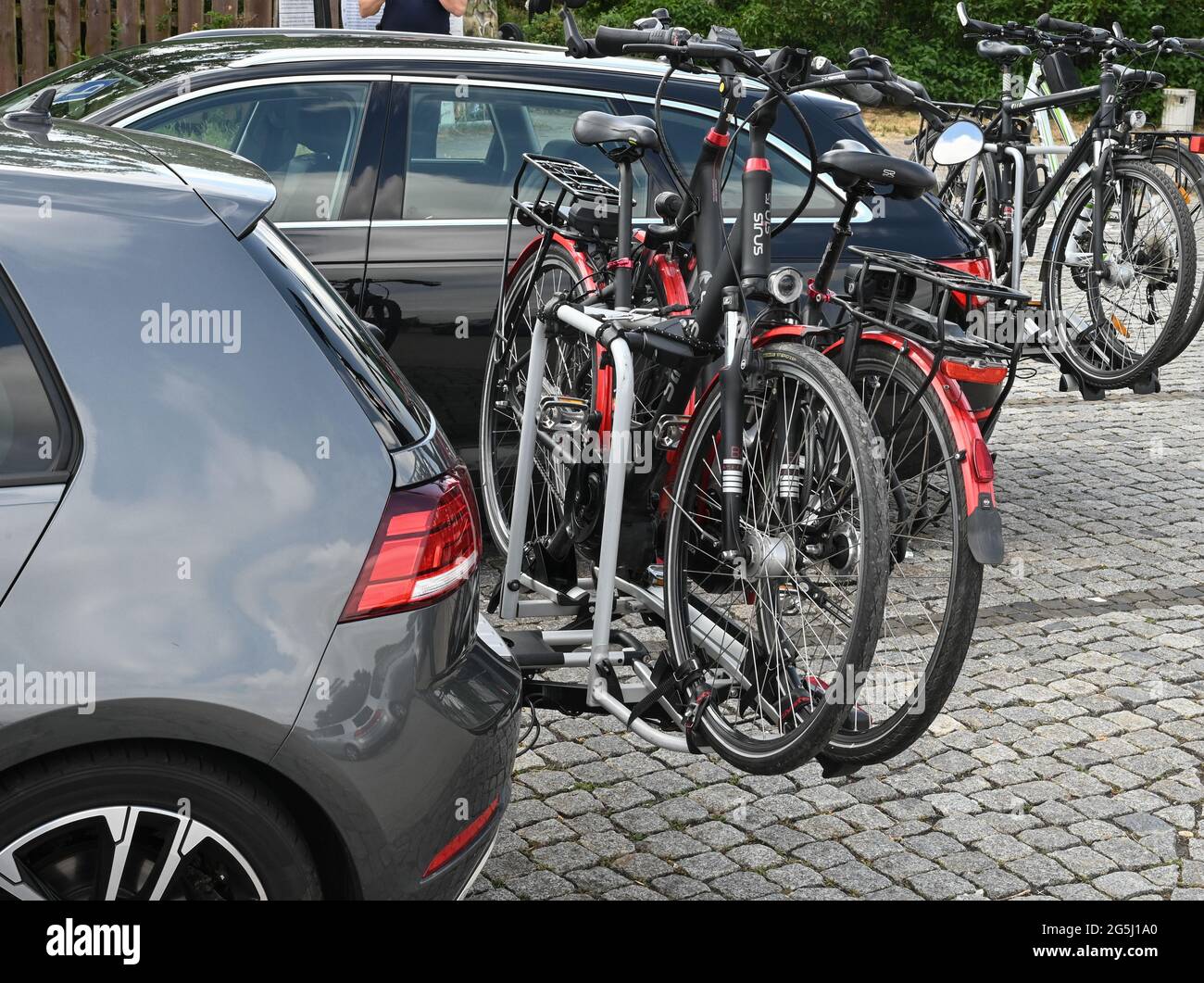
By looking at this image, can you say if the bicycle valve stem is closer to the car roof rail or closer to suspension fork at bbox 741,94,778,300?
suspension fork at bbox 741,94,778,300

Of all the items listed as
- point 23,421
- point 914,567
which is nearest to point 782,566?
point 914,567

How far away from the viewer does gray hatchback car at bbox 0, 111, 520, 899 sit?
2.53 m

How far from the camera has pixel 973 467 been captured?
3.35 metres

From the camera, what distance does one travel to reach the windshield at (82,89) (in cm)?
560

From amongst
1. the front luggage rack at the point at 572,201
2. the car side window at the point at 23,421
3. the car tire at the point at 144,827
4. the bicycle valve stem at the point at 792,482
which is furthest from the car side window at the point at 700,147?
the car tire at the point at 144,827

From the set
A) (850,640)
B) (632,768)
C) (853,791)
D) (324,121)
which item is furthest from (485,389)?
(850,640)

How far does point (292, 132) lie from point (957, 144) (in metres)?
3.14

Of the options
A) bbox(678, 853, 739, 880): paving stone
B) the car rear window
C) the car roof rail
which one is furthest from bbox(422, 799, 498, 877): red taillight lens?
the car roof rail

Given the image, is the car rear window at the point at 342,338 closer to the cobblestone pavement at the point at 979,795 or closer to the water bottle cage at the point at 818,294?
the water bottle cage at the point at 818,294

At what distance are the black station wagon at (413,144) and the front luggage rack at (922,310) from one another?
2066 mm

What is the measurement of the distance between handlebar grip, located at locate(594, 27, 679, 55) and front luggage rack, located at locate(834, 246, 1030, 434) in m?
0.80
